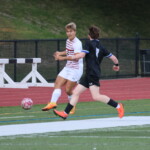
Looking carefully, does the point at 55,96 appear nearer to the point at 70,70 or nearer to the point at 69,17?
the point at 70,70

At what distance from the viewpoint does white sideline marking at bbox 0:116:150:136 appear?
12.5 m

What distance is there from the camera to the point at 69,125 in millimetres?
13422

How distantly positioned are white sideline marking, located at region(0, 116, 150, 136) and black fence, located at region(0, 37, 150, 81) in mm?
13031

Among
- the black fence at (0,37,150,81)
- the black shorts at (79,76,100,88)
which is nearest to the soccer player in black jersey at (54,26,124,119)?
the black shorts at (79,76,100,88)

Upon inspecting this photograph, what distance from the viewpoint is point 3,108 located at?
18.2 m

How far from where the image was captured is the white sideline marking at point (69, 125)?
41.1 ft

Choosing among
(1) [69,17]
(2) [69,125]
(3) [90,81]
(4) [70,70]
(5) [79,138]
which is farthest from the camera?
(1) [69,17]

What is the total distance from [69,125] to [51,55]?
16.7 m

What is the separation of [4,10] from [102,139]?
32115mm

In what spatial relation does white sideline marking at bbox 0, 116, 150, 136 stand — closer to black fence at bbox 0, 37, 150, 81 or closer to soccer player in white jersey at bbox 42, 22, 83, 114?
soccer player in white jersey at bbox 42, 22, 83, 114

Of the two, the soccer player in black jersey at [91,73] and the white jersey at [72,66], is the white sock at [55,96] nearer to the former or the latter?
the white jersey at [72,66]

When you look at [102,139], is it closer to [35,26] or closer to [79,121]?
[79,121]

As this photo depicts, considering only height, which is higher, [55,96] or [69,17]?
[69,17]

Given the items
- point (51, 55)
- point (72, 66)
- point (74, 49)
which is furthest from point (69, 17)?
point (74, 49)
